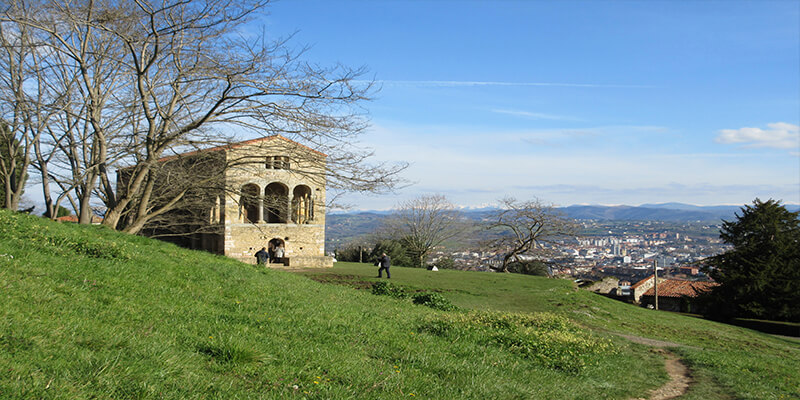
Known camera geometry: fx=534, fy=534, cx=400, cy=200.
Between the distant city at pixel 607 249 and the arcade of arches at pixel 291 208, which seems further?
the distant city at pixel 607 249

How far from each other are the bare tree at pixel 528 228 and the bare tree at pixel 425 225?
1010 cm

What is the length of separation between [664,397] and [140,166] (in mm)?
12474

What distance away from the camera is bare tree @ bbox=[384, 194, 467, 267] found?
51.1 m

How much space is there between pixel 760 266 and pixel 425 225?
30.5 metres

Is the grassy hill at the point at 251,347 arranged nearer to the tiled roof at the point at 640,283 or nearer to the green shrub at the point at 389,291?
the green shrub at the point at 389,291

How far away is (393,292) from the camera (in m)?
15.2

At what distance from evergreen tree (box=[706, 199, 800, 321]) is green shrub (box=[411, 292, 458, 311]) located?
2245 centimetres

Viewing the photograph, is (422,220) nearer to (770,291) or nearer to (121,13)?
(770,291)

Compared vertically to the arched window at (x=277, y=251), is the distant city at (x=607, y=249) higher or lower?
lower

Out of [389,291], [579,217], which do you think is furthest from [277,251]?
[579,217]

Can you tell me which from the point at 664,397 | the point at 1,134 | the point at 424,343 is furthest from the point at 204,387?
the point at 1,134

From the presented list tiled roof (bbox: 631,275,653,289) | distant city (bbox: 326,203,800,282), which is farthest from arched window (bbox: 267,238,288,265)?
tiled roof (bbox: 631,275,653,289)

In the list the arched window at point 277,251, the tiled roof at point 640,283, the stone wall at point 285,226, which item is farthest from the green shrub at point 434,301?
the tiled roof at point 640,283

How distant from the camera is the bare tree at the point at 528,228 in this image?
3972 cm
